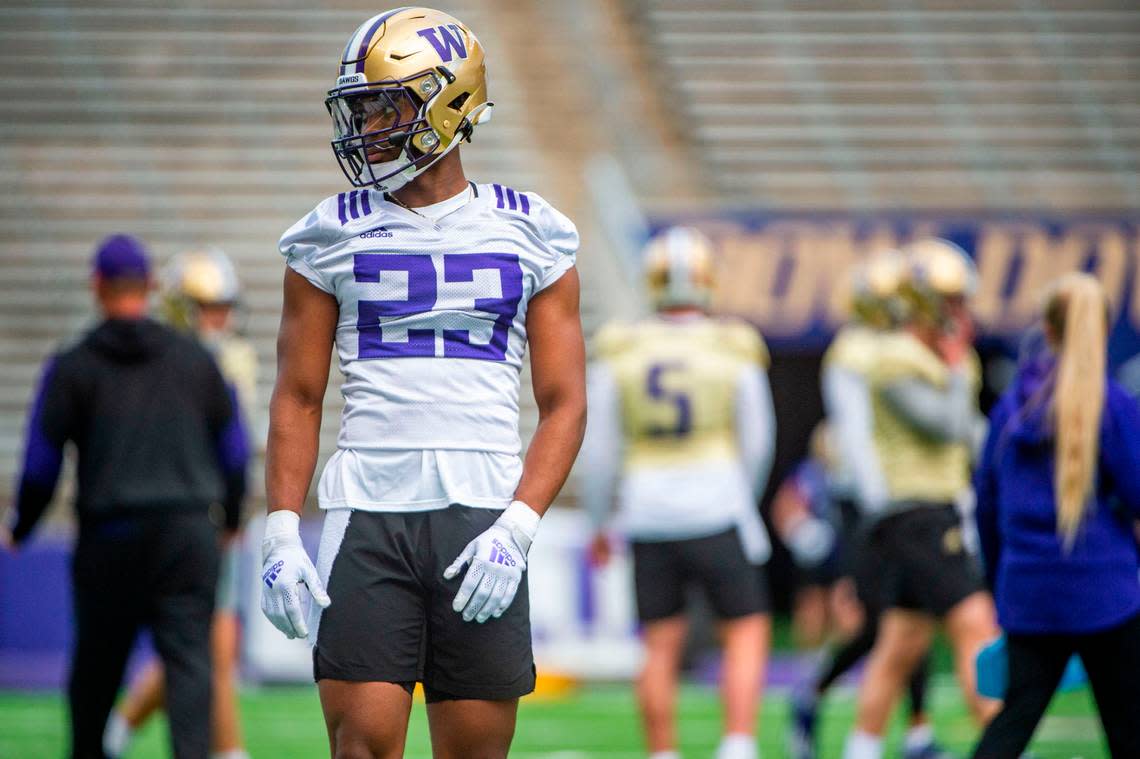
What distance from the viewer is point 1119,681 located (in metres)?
4.78

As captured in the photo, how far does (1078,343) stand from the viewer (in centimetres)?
494

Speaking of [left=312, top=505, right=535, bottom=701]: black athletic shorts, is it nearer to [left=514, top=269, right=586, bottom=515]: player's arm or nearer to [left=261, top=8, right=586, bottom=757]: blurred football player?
[left=261, top=8, right=586, bottom=757]: blurred football player

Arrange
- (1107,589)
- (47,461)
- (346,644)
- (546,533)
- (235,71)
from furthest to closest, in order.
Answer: (235,71), (546,533), (47,461), (1107,589), (346,644)

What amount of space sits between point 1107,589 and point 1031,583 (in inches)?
7.7

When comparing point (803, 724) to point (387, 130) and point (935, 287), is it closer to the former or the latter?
point (935, 287)

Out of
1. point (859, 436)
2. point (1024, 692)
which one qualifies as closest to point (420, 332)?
point (1024, 692)

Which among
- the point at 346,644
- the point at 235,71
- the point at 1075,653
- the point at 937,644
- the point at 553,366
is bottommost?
the point at 937,644

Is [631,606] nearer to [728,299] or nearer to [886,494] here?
[728,299]

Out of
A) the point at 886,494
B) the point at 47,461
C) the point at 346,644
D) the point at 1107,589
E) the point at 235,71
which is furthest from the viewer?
the point at 235,71

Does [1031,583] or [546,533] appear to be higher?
[1031,583]

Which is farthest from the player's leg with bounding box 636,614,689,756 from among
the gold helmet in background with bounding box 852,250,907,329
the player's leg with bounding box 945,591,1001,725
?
the gold helmet in background with bounding box 852,250,907,329

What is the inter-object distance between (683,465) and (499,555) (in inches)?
133

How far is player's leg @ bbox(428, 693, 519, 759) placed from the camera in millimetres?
3646

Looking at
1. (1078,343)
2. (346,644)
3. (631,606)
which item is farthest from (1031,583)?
(631,606)
